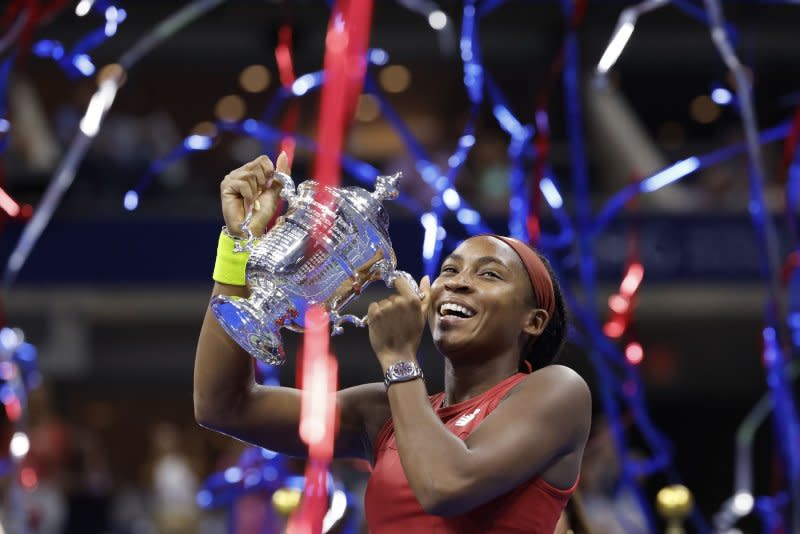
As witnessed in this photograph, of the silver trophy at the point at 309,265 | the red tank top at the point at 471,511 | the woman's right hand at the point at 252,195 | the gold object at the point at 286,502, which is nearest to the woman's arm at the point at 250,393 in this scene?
the woman's right hand at the point at 252,195

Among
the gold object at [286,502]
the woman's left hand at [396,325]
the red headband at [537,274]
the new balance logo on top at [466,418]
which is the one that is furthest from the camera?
the gold object at [286,502]

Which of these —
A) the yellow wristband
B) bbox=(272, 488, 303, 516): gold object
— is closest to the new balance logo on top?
the yellow wristband

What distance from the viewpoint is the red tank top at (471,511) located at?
73.3 inches

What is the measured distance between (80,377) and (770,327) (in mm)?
6189

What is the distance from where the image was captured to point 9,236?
24.3ft

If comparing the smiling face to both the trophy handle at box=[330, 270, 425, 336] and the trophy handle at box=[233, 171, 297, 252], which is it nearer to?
the trophy handle at box=[330, 270, 425, 336]

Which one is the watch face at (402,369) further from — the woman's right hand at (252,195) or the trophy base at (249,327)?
the woman's right hand at (252,195)

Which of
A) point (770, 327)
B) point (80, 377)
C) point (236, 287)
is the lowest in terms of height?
point (80, 377)

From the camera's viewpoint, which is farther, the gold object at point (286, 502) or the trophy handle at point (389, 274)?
the gold object at point (286, 502)

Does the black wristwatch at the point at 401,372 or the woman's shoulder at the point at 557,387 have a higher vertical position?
the black wristwatch at the point at 401,372

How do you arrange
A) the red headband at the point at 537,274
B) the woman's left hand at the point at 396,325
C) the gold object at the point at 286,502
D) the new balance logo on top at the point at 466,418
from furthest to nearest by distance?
the gold object at the point at 286,502 < the red headband at the point at 537,274 < the new balance logo on top at the point at 466,418 < the woman's left hand at the point at 396,325

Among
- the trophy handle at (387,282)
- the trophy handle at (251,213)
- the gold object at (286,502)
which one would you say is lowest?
the gold object at (286,502)

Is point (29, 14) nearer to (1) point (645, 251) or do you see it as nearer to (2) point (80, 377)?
(1) point (645, 251)

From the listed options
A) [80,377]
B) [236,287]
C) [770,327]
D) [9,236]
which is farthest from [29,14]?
[80,377]
